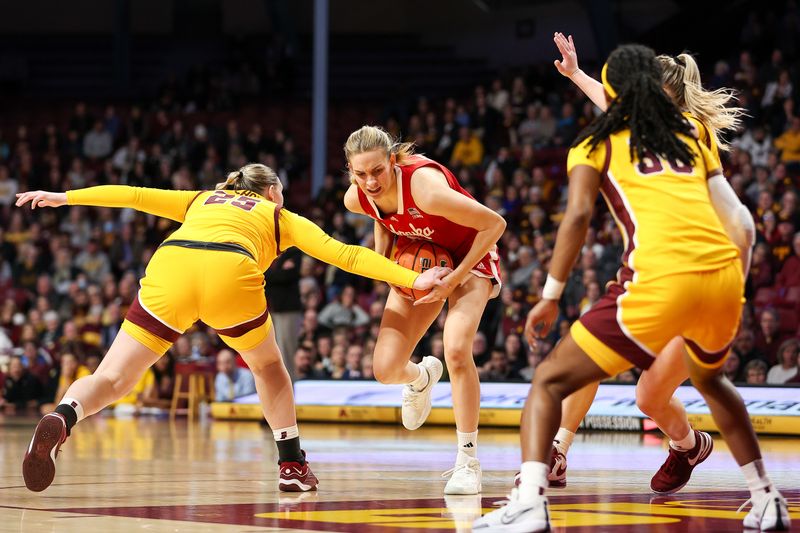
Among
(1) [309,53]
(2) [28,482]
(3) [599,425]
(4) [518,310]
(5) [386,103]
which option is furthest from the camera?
(1) [309,53]

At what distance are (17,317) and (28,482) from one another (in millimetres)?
12606

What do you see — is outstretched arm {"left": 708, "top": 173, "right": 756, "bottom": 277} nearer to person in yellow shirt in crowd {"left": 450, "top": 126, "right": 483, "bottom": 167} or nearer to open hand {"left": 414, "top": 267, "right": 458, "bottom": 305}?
open hand {"left": 414, "top": 267, "right": 458, "bottom": 305}

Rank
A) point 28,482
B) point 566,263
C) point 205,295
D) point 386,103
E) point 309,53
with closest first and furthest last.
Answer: point 566,263, point 28,482, point 205,295, point 386,103, point 309,53

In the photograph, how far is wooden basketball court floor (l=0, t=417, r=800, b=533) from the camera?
4801mm

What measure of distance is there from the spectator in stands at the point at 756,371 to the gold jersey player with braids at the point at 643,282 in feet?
24.4

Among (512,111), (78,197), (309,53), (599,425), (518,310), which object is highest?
(309,53)

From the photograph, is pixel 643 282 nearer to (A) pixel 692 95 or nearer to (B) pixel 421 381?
(A) pixel 692 95

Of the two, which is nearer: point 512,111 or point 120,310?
point 120,310

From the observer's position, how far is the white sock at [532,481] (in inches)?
166

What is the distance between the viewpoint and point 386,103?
23328 mm

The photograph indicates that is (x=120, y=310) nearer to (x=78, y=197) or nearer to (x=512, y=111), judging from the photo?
(x=512, y=111)

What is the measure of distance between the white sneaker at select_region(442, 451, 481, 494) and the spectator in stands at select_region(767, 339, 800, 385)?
6.52 metres

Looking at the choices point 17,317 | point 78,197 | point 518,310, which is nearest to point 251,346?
point 78,197

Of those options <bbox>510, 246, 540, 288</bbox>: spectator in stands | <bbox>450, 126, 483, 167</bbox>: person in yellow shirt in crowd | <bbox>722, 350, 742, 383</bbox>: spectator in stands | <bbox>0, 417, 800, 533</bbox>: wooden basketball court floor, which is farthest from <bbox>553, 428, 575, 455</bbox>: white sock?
<bbox>450, 126, 483, 167</bbox>: person in yellow shirt in crowd
